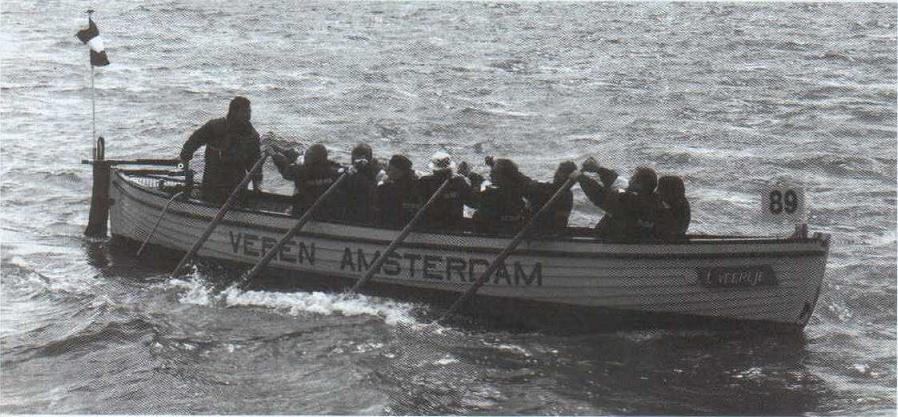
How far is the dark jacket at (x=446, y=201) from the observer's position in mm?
15109

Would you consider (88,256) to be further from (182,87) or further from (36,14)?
(36,14)

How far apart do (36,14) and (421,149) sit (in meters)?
30.1

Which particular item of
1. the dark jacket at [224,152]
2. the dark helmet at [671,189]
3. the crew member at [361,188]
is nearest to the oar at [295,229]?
the crew member at [361,188]

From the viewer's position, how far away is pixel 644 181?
1406 cm

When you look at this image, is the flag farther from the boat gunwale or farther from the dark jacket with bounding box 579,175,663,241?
the dark jacket with bounding box 579,175,663,241

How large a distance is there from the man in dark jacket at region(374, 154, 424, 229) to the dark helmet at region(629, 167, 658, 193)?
289 centimetres

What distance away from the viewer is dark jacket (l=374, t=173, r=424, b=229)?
1538 cm

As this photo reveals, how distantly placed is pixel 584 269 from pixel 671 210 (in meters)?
1.29

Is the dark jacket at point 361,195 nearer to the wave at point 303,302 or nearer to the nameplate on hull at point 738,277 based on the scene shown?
the wave at point 303,302

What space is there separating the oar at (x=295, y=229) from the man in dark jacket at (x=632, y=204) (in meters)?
3.44

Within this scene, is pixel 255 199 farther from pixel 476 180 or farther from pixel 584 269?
pixel 584 269

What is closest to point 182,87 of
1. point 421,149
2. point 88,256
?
point 421,149

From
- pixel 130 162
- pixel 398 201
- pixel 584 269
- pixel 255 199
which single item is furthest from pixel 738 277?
pixel 130 162

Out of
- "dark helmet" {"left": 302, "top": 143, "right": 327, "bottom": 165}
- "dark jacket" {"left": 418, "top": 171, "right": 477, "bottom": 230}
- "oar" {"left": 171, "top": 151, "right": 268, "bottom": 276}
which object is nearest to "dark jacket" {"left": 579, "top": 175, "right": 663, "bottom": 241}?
"dark jacket" {"left": 418, "top": 171, "right": 477, "bottom": 230}
